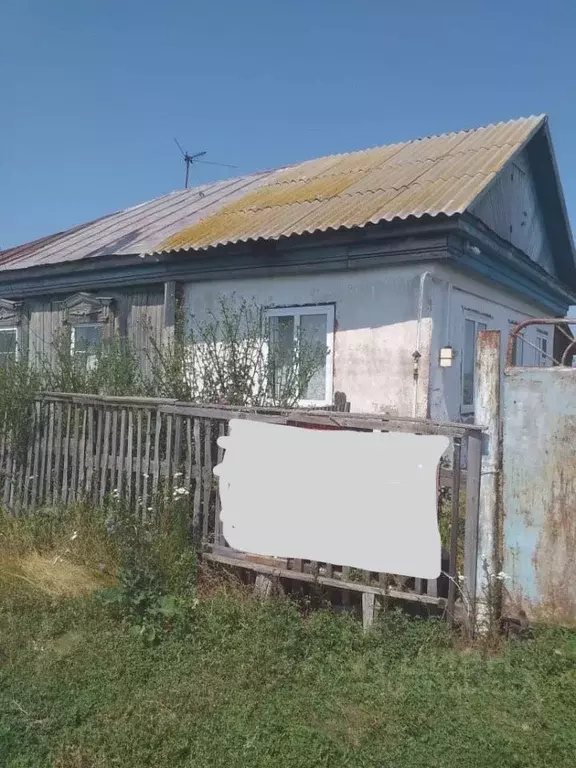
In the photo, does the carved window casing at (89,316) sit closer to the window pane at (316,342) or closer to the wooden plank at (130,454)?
the window pane at (316,342)

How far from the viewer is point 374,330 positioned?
298 inches

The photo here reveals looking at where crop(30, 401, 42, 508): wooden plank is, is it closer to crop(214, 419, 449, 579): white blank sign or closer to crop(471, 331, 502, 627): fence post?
crop(214, 419, 449, 579): white blank sign

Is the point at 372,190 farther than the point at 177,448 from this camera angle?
Yes

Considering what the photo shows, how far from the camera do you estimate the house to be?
724cm

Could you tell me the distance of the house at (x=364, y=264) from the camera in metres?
7.24

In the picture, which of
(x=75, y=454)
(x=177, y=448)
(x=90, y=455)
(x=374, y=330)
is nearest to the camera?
(x=177, y=448)

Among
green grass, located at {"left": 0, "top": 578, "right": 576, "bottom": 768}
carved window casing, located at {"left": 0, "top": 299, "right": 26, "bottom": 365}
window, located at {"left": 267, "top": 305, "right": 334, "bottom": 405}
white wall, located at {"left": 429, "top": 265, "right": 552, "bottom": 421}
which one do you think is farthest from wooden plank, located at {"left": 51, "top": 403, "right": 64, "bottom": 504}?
carved window casing, located at {"left": 0, "top": 299, "right": 26, "bottom": 365}

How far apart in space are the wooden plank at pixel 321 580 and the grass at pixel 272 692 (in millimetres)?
132

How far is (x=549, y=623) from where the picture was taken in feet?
11.1

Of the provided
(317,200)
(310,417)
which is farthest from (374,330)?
(310,417)

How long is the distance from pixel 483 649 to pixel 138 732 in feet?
5.99

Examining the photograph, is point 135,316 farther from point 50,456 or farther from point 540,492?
point 540,492

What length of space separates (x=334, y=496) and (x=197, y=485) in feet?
3.91

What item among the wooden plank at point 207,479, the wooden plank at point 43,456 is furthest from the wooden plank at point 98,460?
the wooden plank at point 207,479
